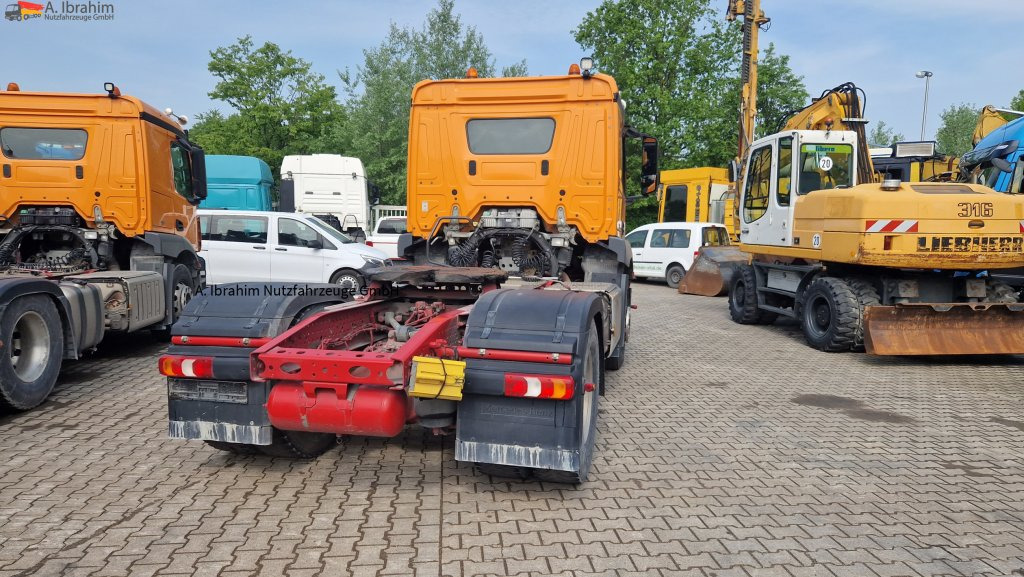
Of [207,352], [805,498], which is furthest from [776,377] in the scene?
[207,352]

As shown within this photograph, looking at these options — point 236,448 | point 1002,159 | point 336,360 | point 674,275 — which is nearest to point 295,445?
point 236,448

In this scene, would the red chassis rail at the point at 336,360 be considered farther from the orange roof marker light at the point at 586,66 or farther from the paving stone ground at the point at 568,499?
the orange roof marker light at the point at 586,66

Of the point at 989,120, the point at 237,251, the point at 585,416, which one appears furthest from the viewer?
the point at 989,120

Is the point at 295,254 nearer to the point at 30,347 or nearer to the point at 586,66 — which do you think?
the point at 30,347

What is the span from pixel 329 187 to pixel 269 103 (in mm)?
12382

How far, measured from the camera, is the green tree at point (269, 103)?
1118 inches

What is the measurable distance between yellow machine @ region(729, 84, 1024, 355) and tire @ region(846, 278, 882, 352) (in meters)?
0.01

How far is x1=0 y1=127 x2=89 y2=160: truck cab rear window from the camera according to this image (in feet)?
24.4

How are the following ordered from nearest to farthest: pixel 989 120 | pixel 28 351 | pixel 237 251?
pixel 28 351
pixel 237 251
pixel 989 120

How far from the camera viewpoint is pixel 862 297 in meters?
8.23

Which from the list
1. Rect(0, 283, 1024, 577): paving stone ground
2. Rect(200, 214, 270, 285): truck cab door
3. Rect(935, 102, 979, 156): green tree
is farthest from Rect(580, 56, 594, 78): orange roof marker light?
Rect(935, 102, 979, 156): green tree

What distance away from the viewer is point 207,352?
3.80 metres

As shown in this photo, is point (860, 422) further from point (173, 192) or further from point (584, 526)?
point (173, 192)

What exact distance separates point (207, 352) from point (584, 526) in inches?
90.6
